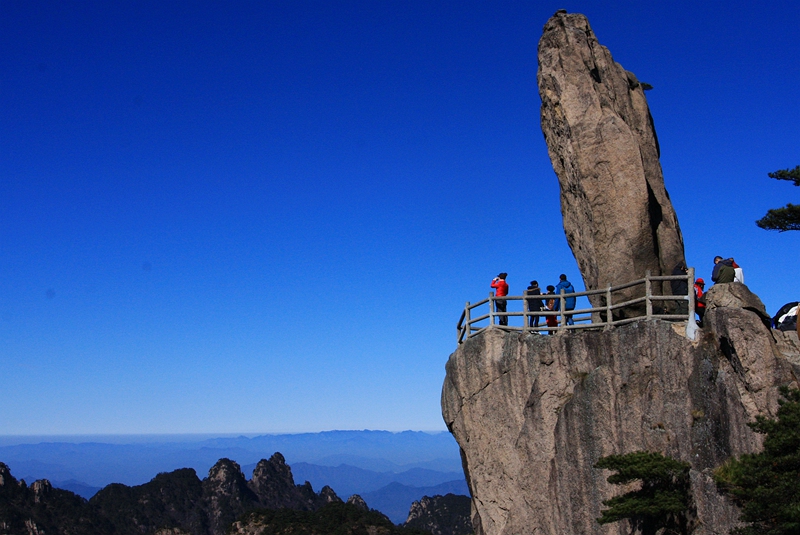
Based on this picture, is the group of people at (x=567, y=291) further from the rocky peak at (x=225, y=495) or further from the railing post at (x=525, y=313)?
the rocky peak at (x=225, y=495)

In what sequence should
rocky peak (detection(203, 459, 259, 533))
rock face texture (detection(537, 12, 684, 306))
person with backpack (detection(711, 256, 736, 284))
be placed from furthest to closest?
1. rocky peak (detection(203, 459, 259, 533))
2. rock face texture (detection(537, 12, 684, 306))
3. person with backpack (detection(711, 256, 736, 284))

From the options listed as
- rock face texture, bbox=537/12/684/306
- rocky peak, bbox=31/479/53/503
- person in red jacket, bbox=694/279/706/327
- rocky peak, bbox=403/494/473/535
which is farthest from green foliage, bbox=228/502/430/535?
person in red jacket, bbox=694/279/706/327

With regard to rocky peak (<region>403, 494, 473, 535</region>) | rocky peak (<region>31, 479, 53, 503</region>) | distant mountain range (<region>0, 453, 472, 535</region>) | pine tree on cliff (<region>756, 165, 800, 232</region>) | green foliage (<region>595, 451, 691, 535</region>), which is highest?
pine tree on cliff (<region>756, 165, 800, 232</region>)

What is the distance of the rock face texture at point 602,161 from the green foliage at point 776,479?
1038 cm

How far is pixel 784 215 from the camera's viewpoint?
23.1m

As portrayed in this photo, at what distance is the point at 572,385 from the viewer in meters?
25.3

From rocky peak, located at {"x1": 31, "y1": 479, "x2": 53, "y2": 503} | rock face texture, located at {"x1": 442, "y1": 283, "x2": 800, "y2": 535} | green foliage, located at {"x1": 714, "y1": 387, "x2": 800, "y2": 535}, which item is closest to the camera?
green foliage, located at {"x1": 714, "y1": 387, "x2": 800, "y2": 535}

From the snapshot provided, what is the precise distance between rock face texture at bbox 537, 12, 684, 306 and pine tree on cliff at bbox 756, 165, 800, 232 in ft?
14.4

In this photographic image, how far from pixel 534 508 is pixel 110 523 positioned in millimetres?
86293

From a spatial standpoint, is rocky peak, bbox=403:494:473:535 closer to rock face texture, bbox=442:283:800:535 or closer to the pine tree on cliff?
rock face texture, bbox=442:283:800:535

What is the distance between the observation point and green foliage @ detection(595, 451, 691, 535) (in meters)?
19.6

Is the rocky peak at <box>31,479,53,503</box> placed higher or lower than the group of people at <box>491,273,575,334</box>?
lower

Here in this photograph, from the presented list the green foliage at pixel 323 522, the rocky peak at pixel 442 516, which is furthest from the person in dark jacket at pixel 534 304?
the rocky peak at pixel 442 516

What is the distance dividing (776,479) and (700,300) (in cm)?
880
